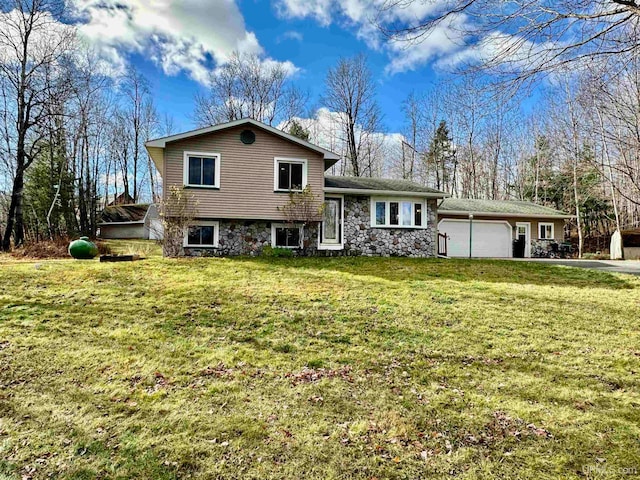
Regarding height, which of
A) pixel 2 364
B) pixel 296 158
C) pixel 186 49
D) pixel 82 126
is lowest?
pixel 2 364

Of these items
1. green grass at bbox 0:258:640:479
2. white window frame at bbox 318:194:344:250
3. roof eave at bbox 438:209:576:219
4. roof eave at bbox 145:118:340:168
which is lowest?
green grass at bbox 0:258:640:479

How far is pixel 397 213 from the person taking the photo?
51.7 feet

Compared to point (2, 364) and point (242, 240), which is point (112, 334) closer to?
point (2, 364)

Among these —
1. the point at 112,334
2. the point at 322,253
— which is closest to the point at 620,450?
the point at 112,334

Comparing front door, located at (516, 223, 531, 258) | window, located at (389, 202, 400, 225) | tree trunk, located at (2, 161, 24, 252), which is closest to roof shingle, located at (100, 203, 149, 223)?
tree trunk, located at (2, 161, 24, 252)

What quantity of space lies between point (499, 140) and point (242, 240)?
2521 cm

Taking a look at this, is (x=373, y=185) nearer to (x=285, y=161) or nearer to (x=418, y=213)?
(x=418, y=213)

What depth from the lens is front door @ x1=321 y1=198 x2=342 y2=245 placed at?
601 inches

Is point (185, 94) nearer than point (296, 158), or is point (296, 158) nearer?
point (296, 158)

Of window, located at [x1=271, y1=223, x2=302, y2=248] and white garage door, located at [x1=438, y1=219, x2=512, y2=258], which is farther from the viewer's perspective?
white garage door, located at [x1=438, y1=219, x2=512, y2=258]

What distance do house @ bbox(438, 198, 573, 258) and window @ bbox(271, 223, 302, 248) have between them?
807cm

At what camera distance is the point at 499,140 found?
2962cm

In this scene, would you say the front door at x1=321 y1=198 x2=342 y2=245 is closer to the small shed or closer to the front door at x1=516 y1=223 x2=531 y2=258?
the front door at x1=516 y1=223 x2=531 y2=258

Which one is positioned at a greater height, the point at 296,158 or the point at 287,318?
the point at 296,158
